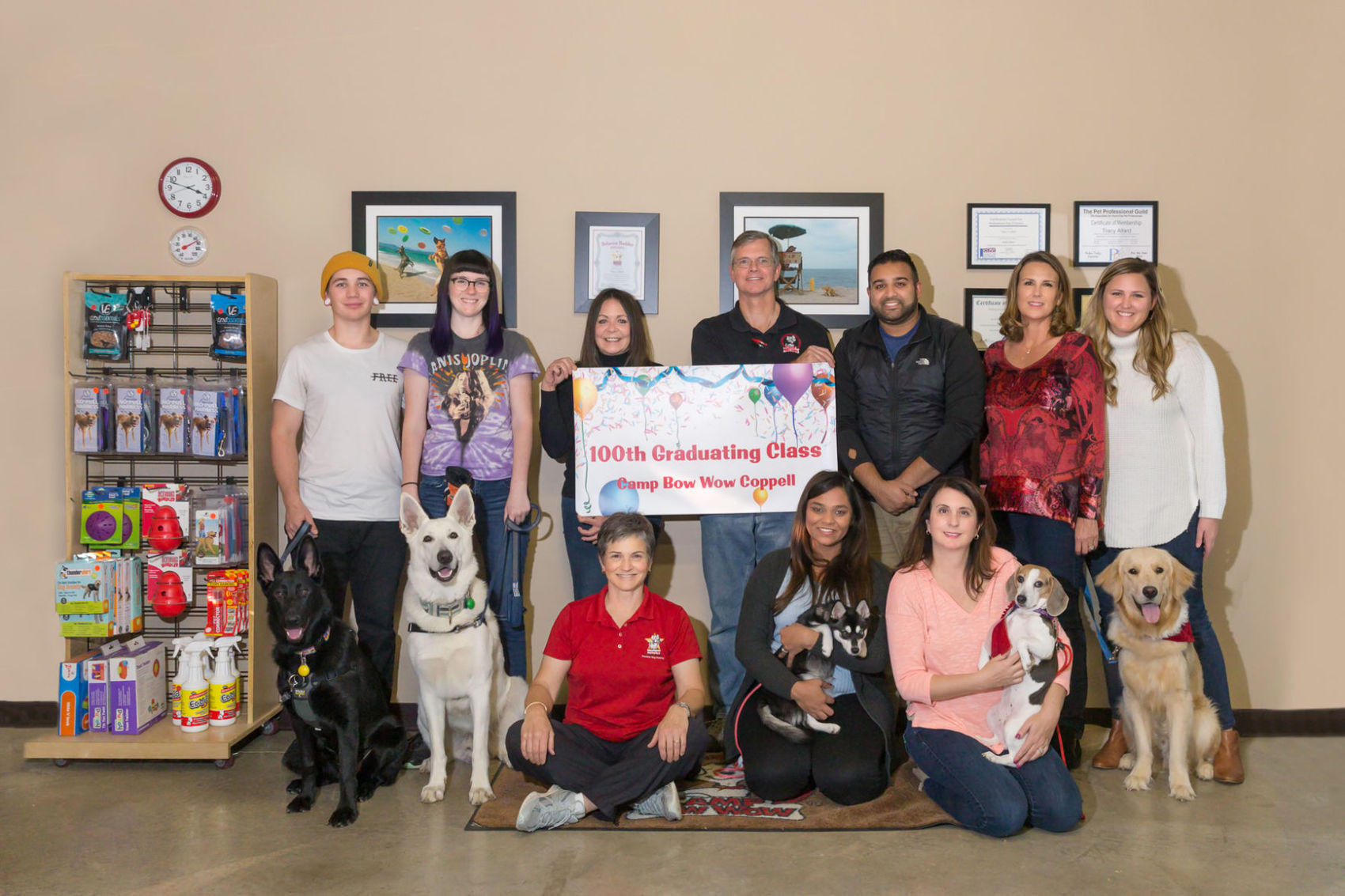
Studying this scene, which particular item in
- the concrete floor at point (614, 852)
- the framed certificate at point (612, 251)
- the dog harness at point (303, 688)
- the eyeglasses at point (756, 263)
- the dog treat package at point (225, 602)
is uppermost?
the framed certificate at point (612, 251)

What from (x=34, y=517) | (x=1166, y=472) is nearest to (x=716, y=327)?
(x=1166, y=472)

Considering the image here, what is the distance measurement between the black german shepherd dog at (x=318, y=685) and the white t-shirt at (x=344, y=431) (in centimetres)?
39

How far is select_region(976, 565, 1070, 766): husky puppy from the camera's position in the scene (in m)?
2.88

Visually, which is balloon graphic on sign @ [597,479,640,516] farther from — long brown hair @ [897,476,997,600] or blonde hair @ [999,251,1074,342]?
blonde hair @ [999,251,1074,342]

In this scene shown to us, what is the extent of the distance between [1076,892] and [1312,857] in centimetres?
84

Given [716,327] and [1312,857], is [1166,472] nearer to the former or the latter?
[1312,857]

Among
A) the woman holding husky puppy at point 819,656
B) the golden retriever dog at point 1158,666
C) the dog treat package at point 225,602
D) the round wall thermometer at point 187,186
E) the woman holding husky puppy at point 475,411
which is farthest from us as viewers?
the round wall thermometer at point 187,186

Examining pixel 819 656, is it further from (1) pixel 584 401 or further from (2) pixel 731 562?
(1) pixel 584 401

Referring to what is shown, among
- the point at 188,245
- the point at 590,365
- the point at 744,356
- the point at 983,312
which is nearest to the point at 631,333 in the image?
the point at 590,365

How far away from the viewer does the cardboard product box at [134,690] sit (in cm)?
369

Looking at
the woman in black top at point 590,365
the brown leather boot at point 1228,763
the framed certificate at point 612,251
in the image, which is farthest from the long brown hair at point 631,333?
the brown leather boot at point 1228,763

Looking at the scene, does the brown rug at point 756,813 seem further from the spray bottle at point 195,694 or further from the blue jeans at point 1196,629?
the spray bottle at point 195,694

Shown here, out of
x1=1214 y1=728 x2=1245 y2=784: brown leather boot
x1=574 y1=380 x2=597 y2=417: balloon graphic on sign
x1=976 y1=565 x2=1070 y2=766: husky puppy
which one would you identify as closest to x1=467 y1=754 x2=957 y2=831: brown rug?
x1=976 y1=565 x2=1070 y2=766: husky puppy

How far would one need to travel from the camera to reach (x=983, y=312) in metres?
4.16
